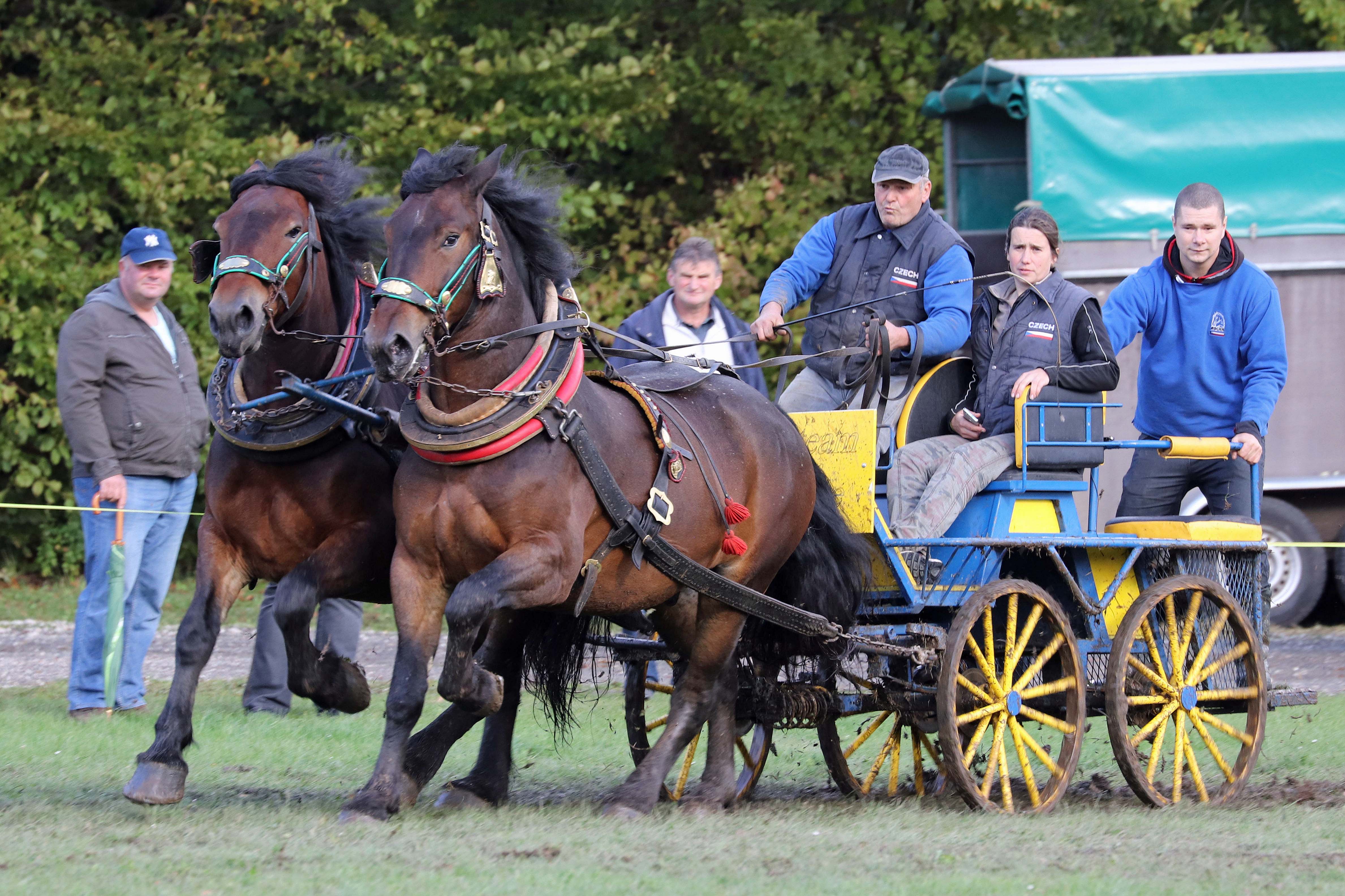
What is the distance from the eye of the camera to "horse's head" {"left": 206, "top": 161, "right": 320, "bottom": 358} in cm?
454

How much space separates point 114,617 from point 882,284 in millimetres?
3635

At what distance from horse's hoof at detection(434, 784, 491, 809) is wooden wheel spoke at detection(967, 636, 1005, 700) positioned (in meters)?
1.62

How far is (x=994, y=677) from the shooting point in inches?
206

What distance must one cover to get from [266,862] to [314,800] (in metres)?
1.10

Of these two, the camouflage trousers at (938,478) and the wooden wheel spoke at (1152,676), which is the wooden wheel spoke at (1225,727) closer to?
the wooden wheel spoke at (1152,676)

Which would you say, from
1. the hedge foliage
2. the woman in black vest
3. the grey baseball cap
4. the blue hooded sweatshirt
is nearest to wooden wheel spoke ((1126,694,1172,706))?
the woman in black vest

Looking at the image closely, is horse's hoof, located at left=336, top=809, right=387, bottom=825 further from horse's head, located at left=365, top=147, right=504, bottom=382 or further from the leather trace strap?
horse's head, located at left=365, top=147, right=504, bottom=382

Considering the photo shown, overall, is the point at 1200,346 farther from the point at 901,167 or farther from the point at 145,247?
the point at 145,247

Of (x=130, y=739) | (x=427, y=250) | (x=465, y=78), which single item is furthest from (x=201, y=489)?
(x=427, y=250)

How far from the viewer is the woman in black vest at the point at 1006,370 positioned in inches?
217

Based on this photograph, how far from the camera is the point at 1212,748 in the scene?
555cm

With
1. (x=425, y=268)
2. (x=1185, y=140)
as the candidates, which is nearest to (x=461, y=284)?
(x=425, y=268)

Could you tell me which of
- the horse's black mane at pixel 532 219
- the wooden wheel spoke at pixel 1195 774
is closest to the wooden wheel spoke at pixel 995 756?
the wooden wheel spoke at pixel 1195 774

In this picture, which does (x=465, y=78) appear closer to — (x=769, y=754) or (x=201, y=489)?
(x=201, y=489)
